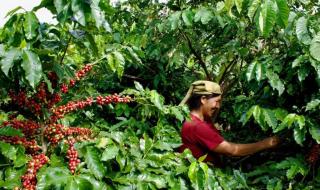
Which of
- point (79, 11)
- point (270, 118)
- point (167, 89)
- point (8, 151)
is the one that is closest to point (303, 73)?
point (270, 118)

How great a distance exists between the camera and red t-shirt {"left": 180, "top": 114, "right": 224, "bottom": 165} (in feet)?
10.1

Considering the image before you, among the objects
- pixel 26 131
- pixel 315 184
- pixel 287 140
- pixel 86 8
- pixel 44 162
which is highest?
pixel 86 8

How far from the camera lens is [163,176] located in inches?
88.5

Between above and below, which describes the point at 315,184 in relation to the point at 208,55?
below

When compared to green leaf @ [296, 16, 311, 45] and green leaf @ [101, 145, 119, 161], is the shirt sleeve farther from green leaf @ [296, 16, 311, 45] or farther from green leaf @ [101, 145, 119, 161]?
green leaf @ [101, 145, 119, 161]

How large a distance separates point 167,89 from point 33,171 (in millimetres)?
2854

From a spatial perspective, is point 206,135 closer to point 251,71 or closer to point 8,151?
point 251,71

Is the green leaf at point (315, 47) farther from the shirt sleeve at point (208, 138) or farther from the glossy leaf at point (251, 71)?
the shirt sleeve at point (208, 138)

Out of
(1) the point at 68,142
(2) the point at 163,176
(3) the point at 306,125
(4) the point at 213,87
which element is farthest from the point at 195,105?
(1) the point at 68,142

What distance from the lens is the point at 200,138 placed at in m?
3.11

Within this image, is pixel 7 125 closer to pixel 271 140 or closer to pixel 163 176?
pixel 163 176

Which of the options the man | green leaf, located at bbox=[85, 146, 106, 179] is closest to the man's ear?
the man

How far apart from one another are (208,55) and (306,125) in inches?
91.6

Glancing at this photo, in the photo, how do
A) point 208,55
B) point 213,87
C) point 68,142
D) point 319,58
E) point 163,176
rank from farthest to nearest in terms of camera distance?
point 208,55 < point 213,87 < point 319,58 < point 163,176 < point 68,142
